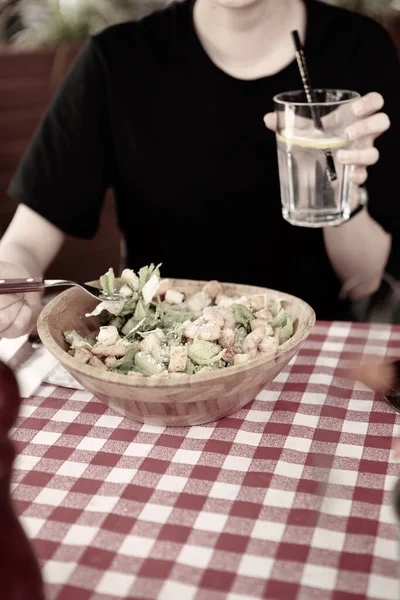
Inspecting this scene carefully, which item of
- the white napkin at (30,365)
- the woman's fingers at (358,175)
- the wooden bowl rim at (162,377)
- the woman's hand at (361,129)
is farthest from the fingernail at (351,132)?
the white napkin at (30,365)

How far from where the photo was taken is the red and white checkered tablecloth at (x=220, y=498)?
2.66 feet

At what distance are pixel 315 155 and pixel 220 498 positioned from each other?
0.74 meters

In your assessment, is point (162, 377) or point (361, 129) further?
point (361, 129)

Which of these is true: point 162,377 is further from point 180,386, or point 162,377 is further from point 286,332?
point 286,332

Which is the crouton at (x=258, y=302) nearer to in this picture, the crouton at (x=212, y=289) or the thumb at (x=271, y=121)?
the crouton at (x=212, y=289)

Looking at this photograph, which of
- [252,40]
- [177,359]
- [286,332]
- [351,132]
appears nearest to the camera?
[177,359]

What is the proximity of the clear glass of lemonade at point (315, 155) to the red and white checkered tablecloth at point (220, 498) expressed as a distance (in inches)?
15.4

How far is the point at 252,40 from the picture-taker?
177cm

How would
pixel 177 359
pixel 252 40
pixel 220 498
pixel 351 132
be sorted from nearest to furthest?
pixel 220 498, pixel 177 359, pixel 351 132, pixel 252 40

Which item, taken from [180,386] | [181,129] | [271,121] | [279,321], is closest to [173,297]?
[279,321]

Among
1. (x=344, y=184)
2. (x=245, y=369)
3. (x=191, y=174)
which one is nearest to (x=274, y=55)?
(x=191, y=174)

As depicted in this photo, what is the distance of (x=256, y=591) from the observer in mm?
790

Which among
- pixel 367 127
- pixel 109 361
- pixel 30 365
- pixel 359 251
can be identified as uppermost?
pixel 367 127

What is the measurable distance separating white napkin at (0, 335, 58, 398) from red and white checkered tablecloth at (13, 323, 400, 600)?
2 centimetres
